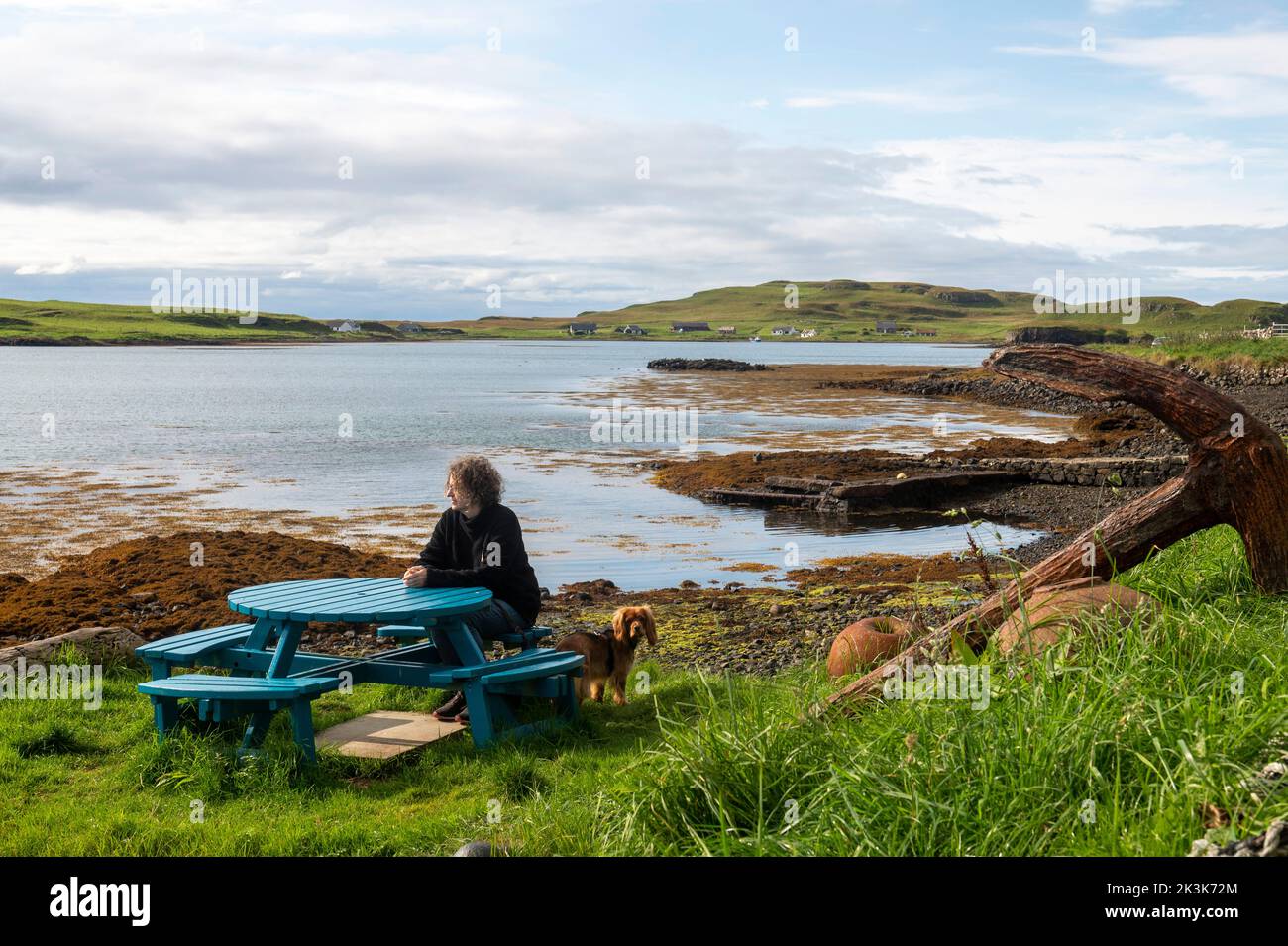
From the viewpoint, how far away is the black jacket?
8.40 metres

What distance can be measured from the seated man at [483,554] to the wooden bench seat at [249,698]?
139 cm

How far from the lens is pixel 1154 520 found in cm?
766

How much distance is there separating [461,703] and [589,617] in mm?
5698

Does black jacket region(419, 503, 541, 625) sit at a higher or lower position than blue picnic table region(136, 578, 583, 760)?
higher

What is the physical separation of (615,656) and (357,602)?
208 centimetres

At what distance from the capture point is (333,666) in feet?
26.4

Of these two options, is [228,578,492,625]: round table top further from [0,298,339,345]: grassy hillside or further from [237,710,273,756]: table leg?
[0,298,339,345]: grassy hillside

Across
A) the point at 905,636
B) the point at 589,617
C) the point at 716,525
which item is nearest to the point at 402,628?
the point at 905,636

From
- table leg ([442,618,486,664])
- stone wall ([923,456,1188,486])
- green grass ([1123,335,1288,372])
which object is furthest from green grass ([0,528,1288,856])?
green grass ([1123,335,1288,372])

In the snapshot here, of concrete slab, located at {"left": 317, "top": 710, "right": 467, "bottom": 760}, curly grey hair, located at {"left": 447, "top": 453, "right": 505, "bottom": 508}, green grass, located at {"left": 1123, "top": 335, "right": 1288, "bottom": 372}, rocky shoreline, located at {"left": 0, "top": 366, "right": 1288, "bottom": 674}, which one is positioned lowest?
rocky shoreline, located at {"left": 0, "top": 366, "right": 1288, "bottom": 674}

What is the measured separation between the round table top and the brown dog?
1046 millimetres

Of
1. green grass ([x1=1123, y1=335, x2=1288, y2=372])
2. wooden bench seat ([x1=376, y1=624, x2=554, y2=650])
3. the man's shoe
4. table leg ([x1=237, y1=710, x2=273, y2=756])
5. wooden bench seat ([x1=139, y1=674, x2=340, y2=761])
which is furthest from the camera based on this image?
green grass ([x1=1123, y1=335, x2=1288, y2=372])

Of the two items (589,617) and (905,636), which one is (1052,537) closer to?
(589,617)

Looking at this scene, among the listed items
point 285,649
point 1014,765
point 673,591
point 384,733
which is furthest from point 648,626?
point 673,591
